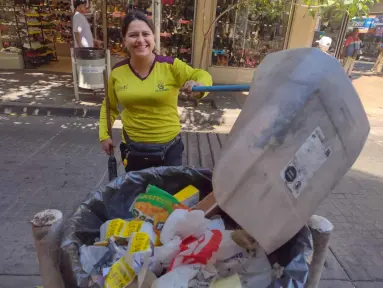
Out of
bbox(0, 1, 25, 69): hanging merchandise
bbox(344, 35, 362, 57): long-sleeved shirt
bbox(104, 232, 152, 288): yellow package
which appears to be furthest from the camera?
bbox(344, 35, 362, 57): long-sleeved shirt

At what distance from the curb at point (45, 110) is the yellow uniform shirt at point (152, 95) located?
4041mm

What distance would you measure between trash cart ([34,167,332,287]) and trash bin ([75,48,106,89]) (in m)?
4.66

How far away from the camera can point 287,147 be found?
900 mm

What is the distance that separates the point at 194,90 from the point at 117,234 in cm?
73

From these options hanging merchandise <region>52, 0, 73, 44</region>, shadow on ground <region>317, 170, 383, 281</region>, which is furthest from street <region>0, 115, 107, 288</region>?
hanging merchandise <region>52, 0, 73, 44</region>

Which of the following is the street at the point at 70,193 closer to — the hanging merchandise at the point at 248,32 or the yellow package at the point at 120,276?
the yellow package at the point at 120,276

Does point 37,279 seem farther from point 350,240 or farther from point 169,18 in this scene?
point 169,18

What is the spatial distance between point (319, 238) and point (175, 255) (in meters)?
0.57

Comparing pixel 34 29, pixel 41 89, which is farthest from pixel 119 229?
pixel 34 29

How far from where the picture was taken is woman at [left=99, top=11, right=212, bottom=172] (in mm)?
1843

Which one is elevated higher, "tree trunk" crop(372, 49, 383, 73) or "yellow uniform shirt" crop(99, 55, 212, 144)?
"yellow uniform shirt" crop(99, 55, 212, 144)

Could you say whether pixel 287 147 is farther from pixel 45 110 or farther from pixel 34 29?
pixel 34 29

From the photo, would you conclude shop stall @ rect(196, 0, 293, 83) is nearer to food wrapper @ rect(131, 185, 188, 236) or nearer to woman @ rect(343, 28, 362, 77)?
woman @ rect(343, 28, 362, 77)

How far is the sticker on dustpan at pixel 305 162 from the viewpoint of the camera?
909 millimetres
